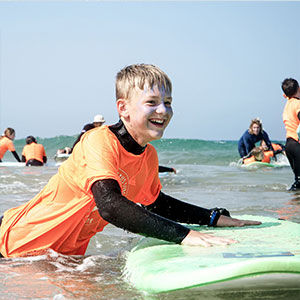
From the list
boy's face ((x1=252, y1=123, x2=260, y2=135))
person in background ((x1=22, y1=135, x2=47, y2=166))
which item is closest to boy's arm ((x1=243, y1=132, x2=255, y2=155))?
boy's face ((x1=252, y1=123, x2=260, y2=135))

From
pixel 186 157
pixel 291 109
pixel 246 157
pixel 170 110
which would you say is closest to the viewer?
pixel 170 110

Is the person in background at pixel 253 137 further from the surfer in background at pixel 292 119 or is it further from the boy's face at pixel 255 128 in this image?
the surfer in background at pixel 292 119

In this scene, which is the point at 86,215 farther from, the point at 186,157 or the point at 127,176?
the point at 186,157

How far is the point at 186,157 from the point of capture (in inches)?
865

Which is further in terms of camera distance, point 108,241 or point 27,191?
point 27,191

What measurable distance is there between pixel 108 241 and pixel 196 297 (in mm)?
1701

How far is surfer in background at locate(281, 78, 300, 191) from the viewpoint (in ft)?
20.6

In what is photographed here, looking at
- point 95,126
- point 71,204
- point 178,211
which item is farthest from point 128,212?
point 95,126

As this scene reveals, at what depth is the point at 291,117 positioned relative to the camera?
6.38 m

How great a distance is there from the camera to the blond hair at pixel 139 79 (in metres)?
2.17

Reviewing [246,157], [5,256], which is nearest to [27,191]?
[5,256]

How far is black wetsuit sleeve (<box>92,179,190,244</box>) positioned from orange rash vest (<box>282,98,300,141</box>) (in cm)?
470

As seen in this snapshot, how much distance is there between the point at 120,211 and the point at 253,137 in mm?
10885

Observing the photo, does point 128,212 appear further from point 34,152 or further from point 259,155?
point 259,155
